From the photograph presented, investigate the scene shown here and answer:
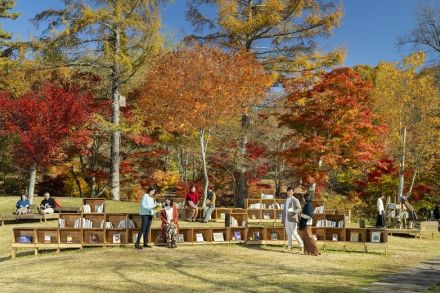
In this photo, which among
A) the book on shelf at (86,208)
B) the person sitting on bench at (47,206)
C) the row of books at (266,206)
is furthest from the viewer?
the row of books at (266,206)

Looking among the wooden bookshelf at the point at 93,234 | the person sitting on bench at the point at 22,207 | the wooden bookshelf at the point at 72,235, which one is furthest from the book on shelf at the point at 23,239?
the person sitting on bench at the point at 22,207

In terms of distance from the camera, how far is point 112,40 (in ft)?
85.0

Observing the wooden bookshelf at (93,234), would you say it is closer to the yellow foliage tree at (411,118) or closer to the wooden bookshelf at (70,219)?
the wooden bookshelf at (70,219)

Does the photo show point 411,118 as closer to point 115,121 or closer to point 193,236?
point 115,121

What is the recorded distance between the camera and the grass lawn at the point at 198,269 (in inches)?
367

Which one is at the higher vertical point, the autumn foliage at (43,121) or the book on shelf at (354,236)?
the autumn foliage at (43,121)

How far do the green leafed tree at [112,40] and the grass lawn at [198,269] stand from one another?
12140mm

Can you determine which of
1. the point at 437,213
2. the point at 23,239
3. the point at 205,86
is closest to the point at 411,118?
the point at 437,213

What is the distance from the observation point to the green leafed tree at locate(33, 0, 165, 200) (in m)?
24.2

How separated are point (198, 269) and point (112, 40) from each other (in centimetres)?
1777

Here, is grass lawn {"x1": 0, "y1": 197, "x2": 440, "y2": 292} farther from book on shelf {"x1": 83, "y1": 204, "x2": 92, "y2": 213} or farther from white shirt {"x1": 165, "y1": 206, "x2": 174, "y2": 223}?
book on shelf {"x1": 83, "y1": 204, "x2": 92, "y2": 213}

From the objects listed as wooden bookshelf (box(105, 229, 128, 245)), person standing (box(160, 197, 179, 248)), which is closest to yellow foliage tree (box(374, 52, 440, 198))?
person standing (box(160, 197, 179, 248))

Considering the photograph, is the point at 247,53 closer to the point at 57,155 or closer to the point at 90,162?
the point at 57,155

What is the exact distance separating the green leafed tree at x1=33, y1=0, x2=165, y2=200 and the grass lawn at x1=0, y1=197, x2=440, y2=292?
39.8 feet
